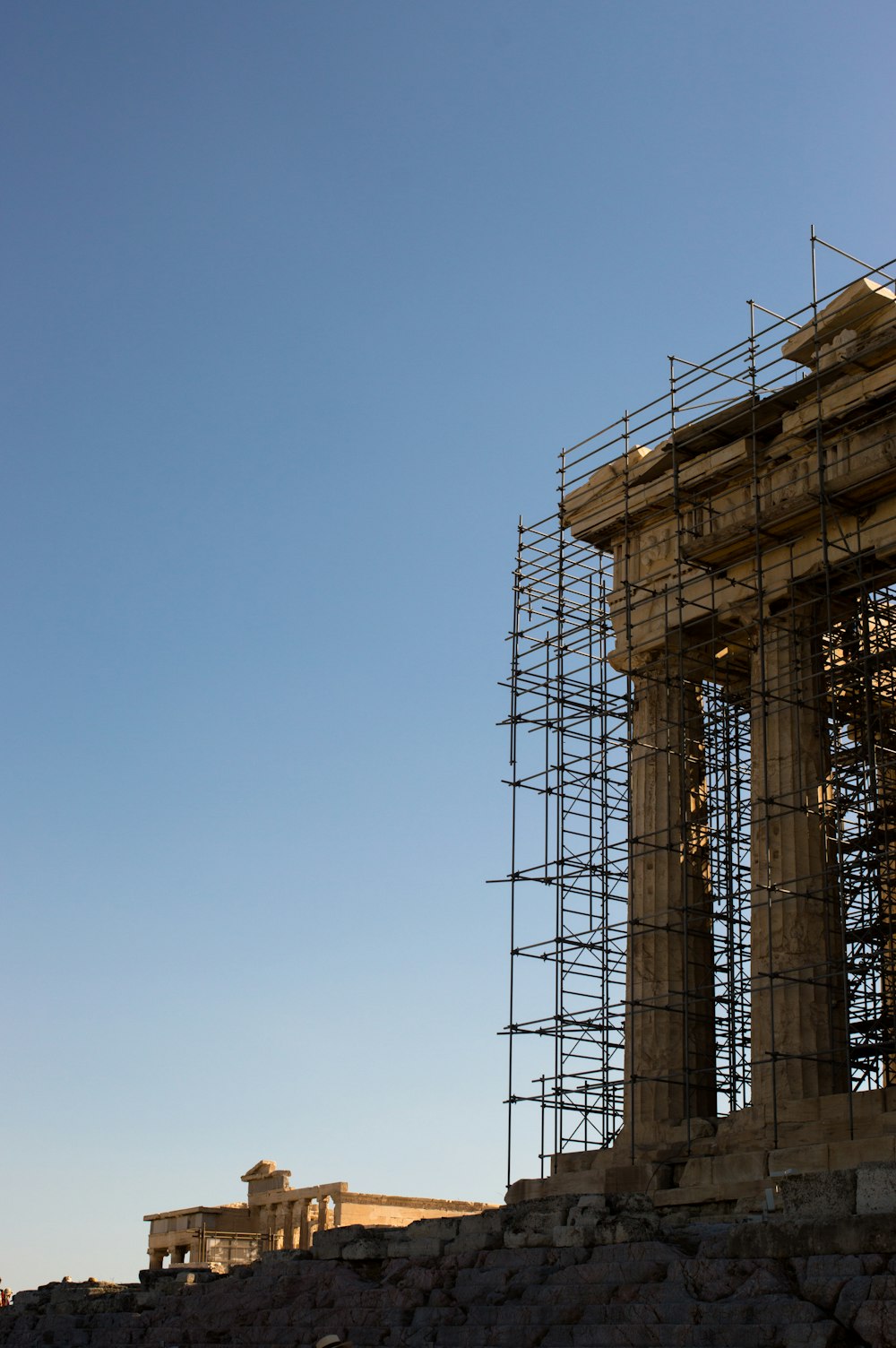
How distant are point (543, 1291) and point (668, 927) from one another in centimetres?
1317

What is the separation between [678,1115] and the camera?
89.9ft

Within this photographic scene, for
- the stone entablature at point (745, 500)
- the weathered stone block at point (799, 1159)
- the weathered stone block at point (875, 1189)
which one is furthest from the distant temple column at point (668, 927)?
the weathered stone block at point (875, 1189)

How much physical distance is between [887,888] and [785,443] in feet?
25.1

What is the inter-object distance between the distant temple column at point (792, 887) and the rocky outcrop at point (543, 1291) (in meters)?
6.71

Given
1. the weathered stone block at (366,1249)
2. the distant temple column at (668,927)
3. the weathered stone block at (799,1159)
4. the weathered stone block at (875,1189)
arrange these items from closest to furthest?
1. the weathered stone block at (875,1189)
2. the weathered stone block at (366,1249)
3. the weathered stone block at (799,1159)
4. the distant temple column at (668,927)

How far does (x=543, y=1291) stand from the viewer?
15414 millimetres

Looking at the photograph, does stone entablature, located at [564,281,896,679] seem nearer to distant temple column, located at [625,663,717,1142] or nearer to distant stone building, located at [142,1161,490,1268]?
distant temple column, located at [625,663,717,1142]

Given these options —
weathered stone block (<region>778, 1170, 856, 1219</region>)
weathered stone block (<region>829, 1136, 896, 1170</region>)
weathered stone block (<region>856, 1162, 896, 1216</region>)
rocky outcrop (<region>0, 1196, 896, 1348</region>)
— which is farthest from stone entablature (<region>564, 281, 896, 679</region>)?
weathered stone block (<region>856, 1162, 896, 1216</region>)

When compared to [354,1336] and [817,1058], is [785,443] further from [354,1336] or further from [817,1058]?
[354,1336]

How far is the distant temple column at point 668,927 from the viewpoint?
90.5 ft

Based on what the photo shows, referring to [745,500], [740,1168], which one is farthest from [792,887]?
[745,500]

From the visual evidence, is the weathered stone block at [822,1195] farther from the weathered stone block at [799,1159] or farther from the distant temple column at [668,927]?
the distant temple column at [668,927]

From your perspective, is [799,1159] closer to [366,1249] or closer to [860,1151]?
[860,1151]

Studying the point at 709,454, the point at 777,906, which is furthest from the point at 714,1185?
the point at 709,454
